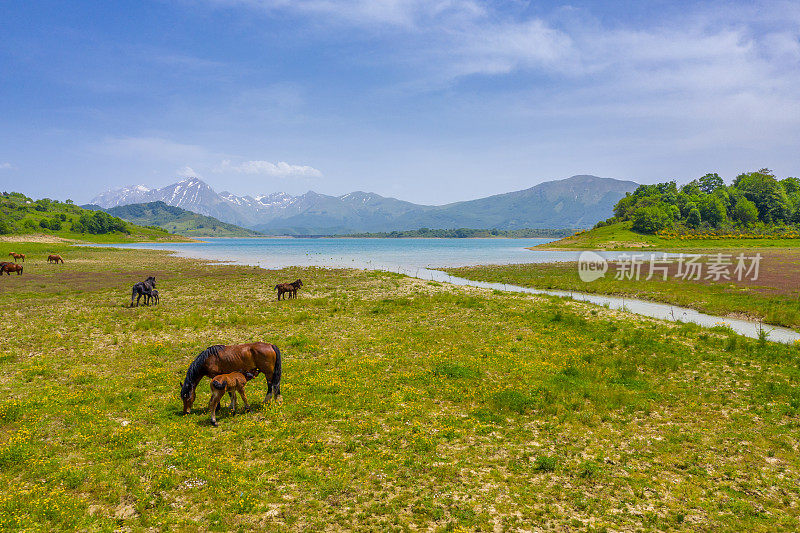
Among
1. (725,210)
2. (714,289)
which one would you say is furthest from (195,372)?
(725,210)

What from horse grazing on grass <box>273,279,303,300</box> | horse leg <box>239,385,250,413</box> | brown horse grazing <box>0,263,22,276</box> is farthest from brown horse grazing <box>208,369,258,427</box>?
brown horse grazing <box>0,263,22,276</box>

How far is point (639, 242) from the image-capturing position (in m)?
139

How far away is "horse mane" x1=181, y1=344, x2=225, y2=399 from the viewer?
14.2m

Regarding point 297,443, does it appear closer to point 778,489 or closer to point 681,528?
point 681,528

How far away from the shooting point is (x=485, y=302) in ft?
120

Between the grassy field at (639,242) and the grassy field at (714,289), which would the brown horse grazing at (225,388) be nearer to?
the grassy field at (714,289)

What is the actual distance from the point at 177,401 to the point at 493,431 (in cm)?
1226

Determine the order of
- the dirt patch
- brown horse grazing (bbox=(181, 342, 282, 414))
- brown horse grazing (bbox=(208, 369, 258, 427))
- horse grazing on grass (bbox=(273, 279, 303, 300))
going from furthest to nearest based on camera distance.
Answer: the dirt patch < horse grazing on grass (bbox=(273, 279, 303, 300)) < brown horse grazing (bbox=(181, 342, 282, 414)) < brown horse grazing (bbox=(208, 369, 258, 427))

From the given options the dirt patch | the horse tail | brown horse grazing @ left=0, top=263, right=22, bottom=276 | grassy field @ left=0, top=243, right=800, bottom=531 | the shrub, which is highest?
the shrub

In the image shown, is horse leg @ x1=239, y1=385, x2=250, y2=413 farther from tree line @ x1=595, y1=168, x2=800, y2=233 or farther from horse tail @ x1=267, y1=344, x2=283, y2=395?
tree line @ x1=595, y1=168, x2=800, y2=233

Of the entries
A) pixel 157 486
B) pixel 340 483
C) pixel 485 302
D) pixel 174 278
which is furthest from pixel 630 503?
pixel 174 278

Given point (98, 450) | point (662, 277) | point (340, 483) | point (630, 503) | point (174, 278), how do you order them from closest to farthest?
point (630, 503), point (340, 483), point (98, 450), point (662, 277), point (174, 278)

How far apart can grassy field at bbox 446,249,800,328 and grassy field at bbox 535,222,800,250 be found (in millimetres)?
65819

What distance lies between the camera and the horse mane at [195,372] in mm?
14164
